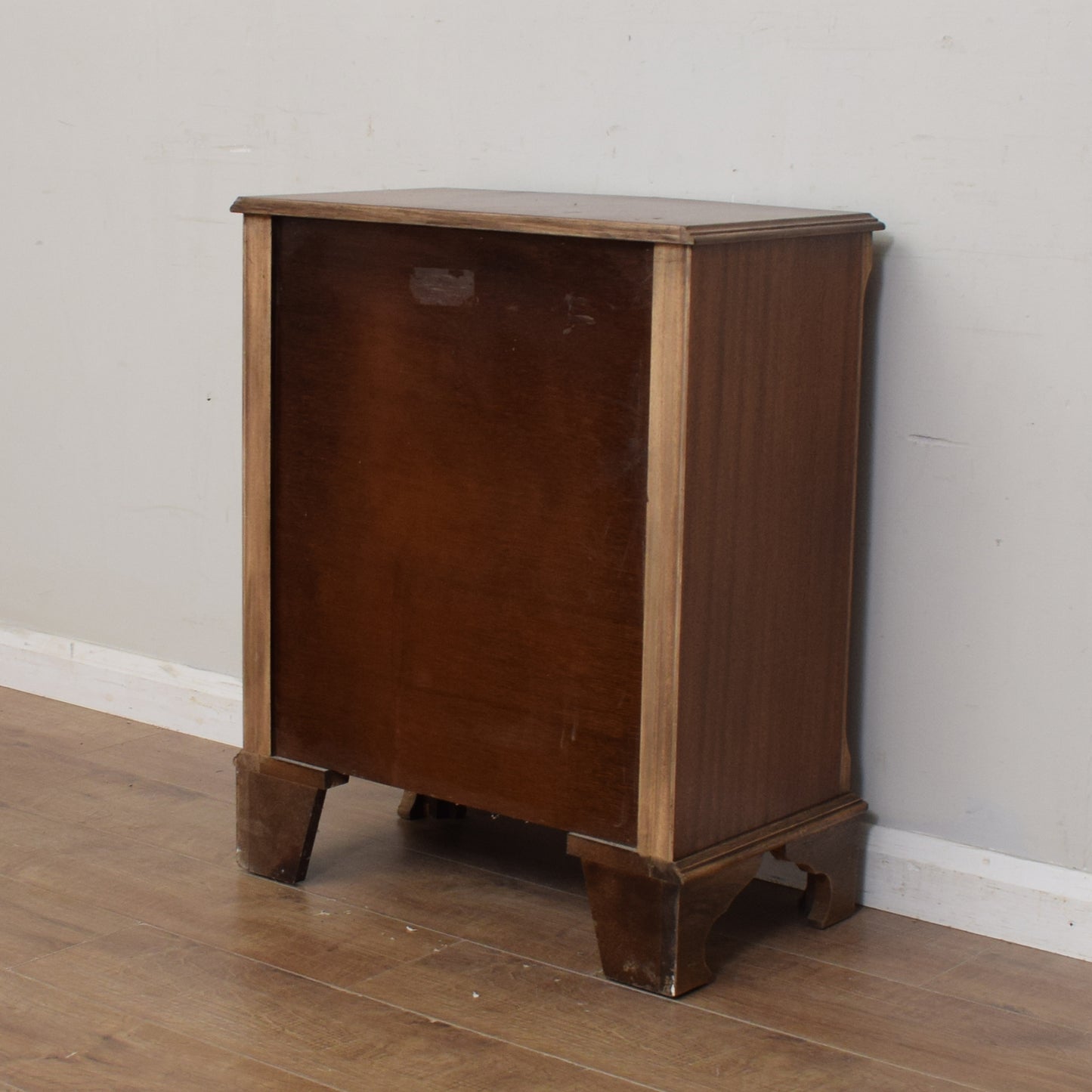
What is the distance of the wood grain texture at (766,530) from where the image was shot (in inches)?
64.6

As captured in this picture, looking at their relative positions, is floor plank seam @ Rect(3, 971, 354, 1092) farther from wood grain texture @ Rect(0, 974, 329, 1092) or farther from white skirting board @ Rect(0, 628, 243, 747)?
white skirting board @ Rect(0, 628, 243, 747)

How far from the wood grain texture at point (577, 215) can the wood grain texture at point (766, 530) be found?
2cm

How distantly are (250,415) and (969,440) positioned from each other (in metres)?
0.80

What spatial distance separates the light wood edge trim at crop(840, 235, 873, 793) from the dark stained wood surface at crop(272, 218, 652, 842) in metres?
0.33

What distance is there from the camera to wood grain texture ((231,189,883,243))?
5.23 feet

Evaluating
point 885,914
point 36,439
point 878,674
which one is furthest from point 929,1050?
point 36,439

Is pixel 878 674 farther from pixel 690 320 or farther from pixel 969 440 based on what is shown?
pixel 690 320

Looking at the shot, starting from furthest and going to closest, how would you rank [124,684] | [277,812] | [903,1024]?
1. [124,684]
2. [277,812]
3. [903,1024]

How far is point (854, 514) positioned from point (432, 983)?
2.22ft

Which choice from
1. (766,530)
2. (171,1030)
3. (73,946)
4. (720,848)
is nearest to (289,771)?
(73,946)

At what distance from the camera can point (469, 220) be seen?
5.58 feet

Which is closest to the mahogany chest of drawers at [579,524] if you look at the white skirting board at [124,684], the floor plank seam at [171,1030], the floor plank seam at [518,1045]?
the floor plank seam at [518,1045]

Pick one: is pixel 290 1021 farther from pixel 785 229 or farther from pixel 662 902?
pixel 785 229

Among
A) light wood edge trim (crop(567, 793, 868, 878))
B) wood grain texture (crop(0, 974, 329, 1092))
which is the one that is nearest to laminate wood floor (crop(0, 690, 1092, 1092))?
wood grain texture (crop(0, 974, 329, 1092))
